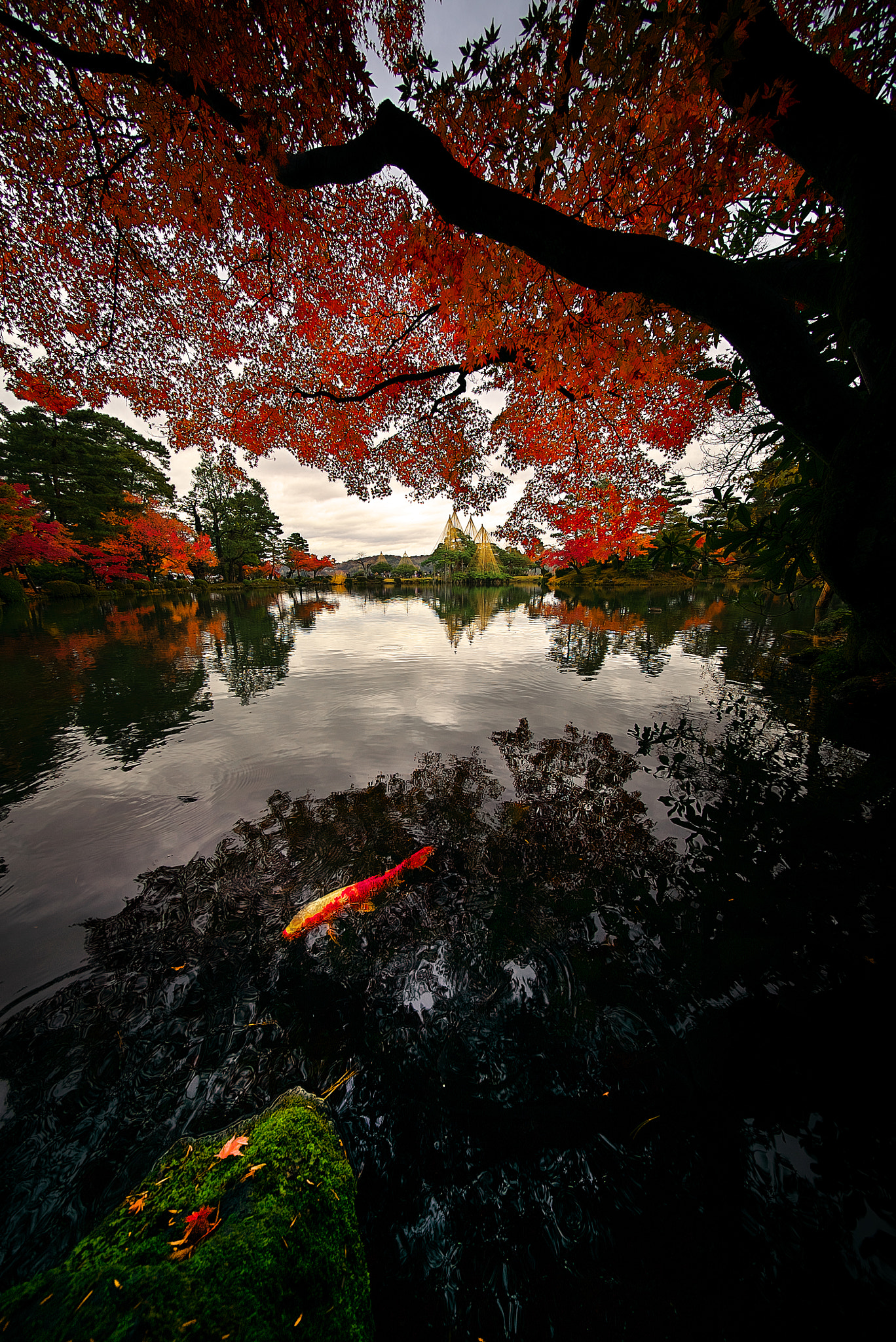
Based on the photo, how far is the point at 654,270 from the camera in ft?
8.87

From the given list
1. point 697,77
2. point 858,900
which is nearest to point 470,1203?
point 858,900

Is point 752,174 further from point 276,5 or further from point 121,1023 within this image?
point 121,1023

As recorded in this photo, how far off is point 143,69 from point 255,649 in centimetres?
864

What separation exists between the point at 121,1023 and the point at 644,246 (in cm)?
539

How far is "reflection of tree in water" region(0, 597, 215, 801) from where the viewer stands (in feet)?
14.9

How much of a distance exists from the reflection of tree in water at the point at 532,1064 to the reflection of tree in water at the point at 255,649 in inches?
189

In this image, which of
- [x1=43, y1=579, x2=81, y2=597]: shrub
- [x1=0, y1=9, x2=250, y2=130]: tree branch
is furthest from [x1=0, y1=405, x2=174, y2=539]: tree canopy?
[x1=0, y1=9, x2=250, y2=130]: tree branch

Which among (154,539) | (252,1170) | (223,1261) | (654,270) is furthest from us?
(154,539)

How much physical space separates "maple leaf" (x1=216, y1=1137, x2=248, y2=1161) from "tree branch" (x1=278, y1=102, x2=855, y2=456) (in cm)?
452

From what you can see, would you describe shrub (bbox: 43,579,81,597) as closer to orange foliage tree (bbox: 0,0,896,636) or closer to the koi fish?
orange foliage tree (bbox: 0,0,896,636)

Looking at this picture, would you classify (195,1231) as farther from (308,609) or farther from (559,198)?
(308,609)

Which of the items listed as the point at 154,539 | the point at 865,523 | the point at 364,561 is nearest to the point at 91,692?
the point at 865,523

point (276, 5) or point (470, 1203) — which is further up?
point (276, 5)

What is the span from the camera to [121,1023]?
5.93ft
